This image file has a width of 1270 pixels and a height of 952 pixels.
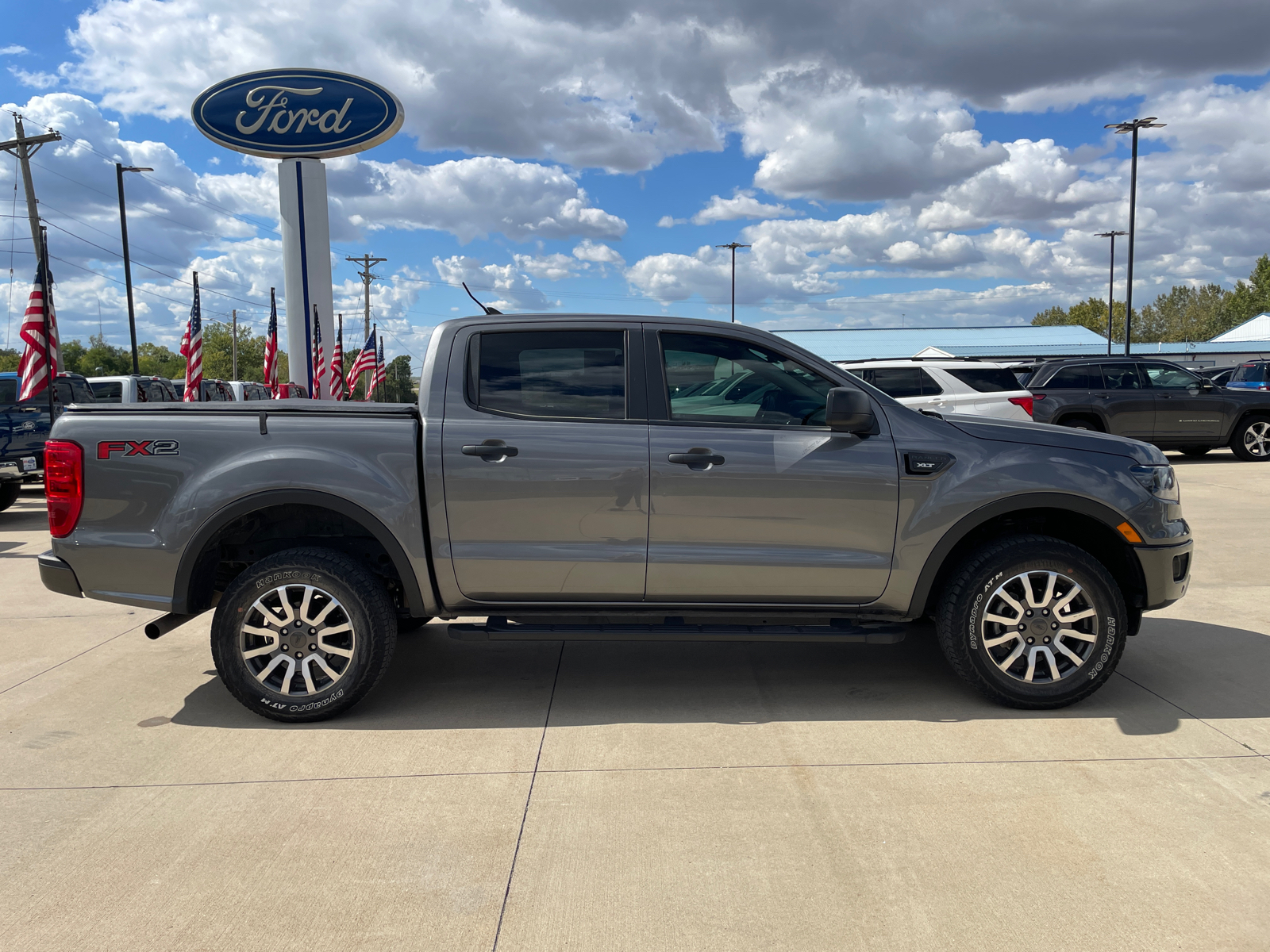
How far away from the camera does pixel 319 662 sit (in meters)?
4.39

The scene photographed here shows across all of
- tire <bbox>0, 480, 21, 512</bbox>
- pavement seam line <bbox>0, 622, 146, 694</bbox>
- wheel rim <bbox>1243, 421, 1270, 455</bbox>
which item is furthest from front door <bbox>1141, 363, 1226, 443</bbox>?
tire <bbox>0, 480, 21, 512</bbox>

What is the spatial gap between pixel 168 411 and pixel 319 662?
4.52 feet

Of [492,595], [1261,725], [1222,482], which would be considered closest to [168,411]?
[492,595]

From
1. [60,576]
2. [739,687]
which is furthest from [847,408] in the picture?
[60,576]

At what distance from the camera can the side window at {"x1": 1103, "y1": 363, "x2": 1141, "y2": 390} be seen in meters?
16.2

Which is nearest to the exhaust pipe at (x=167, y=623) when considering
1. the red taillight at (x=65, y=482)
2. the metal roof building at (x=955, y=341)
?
the red taillight at (x=65, y=482)

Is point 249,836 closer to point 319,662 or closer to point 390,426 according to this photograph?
point 319,662

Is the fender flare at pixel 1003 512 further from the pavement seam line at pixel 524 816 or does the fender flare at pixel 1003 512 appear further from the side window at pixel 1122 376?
the side window at pixel 1122 376

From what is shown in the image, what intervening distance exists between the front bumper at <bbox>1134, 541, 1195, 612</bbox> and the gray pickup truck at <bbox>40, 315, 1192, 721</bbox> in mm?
13

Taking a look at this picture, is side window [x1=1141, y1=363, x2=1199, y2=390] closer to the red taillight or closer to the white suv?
the white suv

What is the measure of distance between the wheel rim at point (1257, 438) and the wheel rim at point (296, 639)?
662 inches

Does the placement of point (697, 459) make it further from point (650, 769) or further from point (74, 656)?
point (74, 656)

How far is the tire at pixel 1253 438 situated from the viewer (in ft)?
53.5

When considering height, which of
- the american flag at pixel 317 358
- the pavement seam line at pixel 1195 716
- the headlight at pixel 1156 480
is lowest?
the pavement seam line at pixel 1195 716
